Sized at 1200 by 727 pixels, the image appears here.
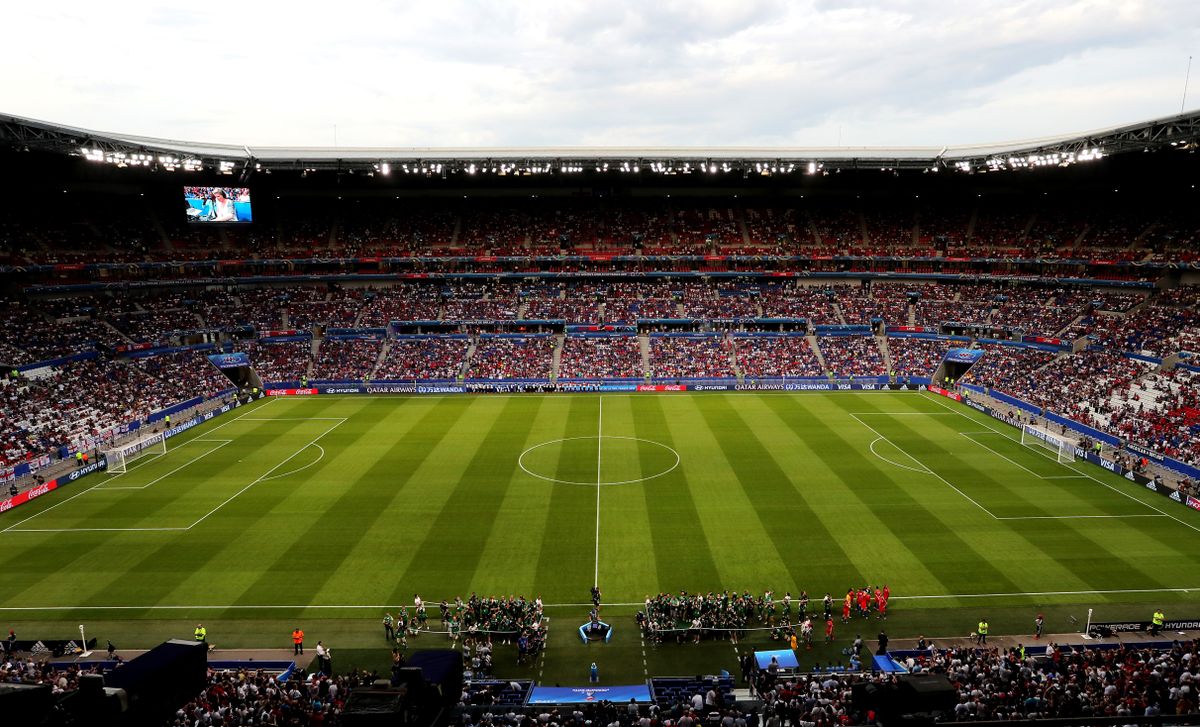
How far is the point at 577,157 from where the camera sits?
232 feet

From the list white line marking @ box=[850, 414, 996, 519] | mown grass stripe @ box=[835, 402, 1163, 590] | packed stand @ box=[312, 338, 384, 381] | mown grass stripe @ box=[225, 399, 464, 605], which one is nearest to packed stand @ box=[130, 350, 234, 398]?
packed stand @ box=[312, 338, 384, 381]

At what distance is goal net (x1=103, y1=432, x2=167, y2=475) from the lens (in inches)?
1652

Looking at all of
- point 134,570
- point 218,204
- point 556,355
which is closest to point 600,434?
point 556,355

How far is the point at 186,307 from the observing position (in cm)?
6962

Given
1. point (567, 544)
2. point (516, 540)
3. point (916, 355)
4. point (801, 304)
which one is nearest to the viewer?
point (567, 544)

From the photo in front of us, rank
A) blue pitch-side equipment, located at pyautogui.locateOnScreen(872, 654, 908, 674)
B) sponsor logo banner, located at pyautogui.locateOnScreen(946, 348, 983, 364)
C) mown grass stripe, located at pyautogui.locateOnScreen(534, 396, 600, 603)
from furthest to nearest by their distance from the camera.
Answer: sponsor logo banner, located at pyautogui.locateOnScreen(946, 348, 983, 364)
mown grass stripe, located at pyautogui.locateOnScreen(534, 396, 600, 603)
blue pitch-side equipment, located at pyautogui.locateOnScreen(872, 654, 908, 674)

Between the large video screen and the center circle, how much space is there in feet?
159

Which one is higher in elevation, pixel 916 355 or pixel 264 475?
pixel 916 355

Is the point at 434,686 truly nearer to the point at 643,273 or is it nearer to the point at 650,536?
the point at 650,536

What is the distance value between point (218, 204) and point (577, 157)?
126 feet

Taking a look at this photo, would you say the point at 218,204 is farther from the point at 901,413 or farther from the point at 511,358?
the point at 901,413

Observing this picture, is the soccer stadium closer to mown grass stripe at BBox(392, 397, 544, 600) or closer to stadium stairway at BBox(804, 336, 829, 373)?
mown grass stripe at BBox(392, 397, 544, 600)

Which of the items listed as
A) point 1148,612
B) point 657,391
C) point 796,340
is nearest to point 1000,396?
point 796,340

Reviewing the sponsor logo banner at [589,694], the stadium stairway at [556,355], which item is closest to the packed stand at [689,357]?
the stadium stairway at [556,355]
